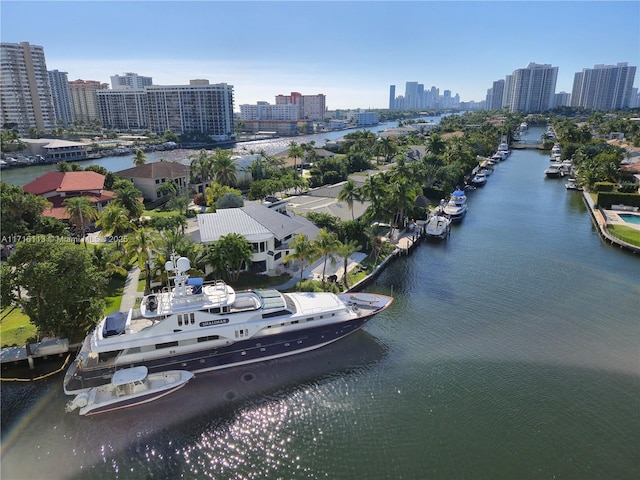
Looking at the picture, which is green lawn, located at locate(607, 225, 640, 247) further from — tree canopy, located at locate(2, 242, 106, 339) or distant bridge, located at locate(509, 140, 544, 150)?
distant bridge, located at locate(509, 140, 544, 150)

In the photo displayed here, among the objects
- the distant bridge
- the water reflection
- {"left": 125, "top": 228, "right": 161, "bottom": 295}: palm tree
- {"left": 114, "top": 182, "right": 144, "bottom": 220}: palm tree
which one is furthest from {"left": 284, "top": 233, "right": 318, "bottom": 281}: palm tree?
the distant bridge

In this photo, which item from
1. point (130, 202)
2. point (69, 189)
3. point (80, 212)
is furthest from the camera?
point (69, 189)

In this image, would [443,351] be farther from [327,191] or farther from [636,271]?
[327,191]

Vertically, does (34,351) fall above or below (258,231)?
below

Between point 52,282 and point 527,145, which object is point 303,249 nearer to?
point 52,282

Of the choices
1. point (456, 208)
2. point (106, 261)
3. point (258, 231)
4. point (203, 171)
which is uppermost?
point (203, 171)

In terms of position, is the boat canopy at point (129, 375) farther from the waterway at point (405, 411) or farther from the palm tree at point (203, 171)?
the palm tree at point (203, 171)

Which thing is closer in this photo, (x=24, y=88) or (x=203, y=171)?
(x=203, y=171)

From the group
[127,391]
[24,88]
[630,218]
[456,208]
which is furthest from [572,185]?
[24,88]
